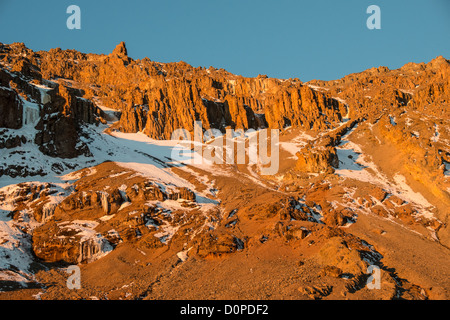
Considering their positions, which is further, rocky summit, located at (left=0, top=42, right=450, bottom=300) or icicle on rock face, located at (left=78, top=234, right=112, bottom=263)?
icicle on rock face, located at (left=78, top=234, right=112, bottom=263)

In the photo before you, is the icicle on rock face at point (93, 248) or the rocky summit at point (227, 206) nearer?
the rocky summit at point (227, 206)

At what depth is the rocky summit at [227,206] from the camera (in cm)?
3369

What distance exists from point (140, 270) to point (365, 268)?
76.7 feet

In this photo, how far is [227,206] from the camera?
54906 mm

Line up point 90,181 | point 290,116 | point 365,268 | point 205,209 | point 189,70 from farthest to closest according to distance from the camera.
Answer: point 189,70
point 290,116
point 90,181
point 205,209
point 365,268

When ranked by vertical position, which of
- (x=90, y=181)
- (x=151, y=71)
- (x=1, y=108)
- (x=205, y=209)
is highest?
(x=151, y=71)

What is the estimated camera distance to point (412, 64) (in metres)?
163

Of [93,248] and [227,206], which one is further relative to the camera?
[227,206]

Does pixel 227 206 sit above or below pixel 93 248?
above

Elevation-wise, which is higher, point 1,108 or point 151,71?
point 151,71

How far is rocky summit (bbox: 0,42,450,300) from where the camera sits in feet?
111
